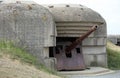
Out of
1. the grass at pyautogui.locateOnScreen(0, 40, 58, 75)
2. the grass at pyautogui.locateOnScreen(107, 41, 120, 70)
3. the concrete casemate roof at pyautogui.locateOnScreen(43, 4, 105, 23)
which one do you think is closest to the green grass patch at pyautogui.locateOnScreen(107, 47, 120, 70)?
the grass at pyautogui.locateOnScreen(107, 41, 120, 70)

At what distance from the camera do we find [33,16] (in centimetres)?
1289

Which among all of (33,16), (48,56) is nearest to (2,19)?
(33,16)

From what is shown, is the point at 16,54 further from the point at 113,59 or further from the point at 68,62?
the point at 113,59

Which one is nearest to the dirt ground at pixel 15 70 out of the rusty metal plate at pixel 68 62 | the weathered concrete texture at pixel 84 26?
the rusty metal plate at pixel 68 62

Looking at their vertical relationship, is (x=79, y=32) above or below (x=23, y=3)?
below

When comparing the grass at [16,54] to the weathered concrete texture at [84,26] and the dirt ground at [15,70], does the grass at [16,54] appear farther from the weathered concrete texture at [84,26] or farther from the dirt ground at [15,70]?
the weathered concrete texture at [84,26]

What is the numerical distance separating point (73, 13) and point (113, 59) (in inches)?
118

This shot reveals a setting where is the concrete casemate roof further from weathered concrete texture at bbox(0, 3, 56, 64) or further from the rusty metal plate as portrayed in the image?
weathered concrete texture at bbox(0, 3, 56, 64)

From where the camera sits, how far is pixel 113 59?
17.2m

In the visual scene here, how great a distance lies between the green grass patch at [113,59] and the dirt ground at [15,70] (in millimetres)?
6977

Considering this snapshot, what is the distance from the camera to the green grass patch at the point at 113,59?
16562 millimetres

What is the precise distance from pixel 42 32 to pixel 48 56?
90cm

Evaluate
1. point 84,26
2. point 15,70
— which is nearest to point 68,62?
point 84,26

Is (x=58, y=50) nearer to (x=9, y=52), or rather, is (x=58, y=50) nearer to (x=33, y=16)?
(x=33, y=16)
